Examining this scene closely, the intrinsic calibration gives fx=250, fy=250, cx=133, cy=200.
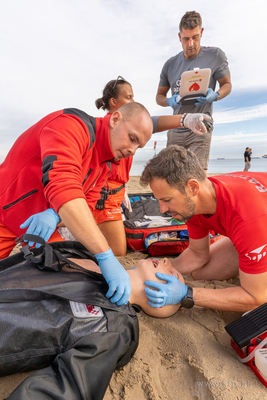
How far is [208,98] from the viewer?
11.7ft

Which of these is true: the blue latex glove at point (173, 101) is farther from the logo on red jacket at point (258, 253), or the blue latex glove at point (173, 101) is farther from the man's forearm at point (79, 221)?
the man's forearm at point (79, 221)

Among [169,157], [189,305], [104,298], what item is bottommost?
[189,305]

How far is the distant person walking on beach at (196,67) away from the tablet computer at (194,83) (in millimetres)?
87

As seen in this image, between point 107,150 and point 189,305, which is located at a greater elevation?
point 107,150

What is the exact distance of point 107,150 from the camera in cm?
208

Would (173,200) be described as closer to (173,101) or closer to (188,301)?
(188,301)

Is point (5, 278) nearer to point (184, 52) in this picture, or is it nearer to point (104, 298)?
point (104, 298)

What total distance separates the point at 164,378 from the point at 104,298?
596 mm

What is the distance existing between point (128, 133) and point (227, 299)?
1.47 metres

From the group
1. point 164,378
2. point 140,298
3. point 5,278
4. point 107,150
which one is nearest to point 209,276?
point 140,298

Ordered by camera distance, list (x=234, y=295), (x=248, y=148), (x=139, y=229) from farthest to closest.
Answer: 1. (x=248, y=148)
2. (x=139, y=229)
3. (x=234, y=295)

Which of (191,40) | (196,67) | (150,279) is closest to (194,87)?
(196,67)

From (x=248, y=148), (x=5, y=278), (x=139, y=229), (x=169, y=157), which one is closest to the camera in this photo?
(x=5, y=278)

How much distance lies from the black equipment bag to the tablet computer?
3056 millimetres
